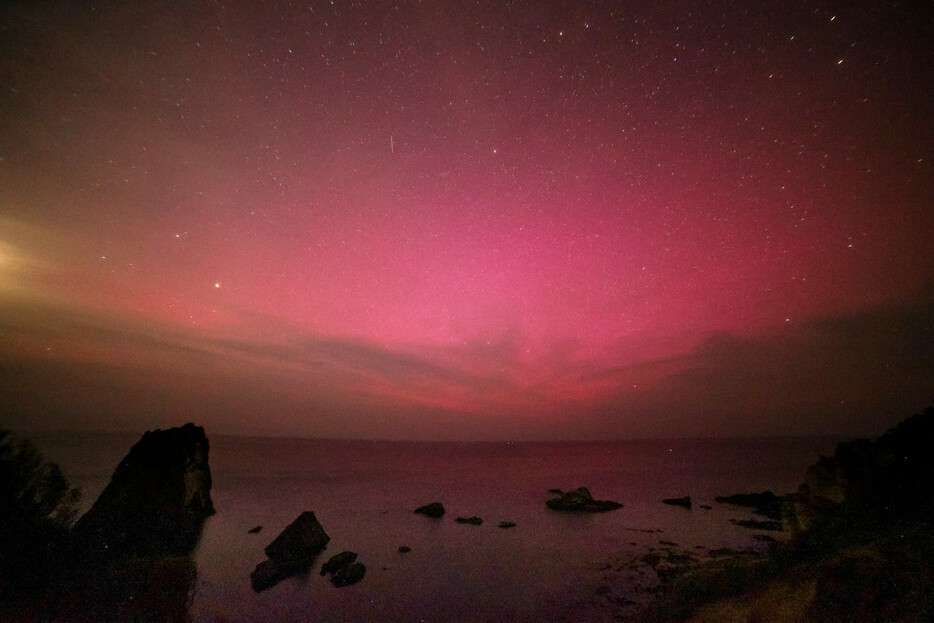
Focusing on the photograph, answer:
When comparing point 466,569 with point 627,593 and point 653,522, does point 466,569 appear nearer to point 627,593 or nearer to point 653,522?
point 627,593

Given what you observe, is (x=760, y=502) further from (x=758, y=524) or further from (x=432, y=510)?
(x=432, y=510)

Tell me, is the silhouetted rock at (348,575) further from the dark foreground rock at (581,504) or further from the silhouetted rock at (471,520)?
the dark foreground rock at (581,504)

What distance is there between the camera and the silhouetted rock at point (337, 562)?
87.6ft

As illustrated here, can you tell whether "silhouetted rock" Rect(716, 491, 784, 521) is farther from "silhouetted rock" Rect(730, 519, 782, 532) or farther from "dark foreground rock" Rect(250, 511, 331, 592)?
"dark foreground rock" Rect(250, 511, 331, 592)

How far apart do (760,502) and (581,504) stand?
25.2 meters

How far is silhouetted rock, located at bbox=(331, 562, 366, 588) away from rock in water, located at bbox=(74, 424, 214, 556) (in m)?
13.7

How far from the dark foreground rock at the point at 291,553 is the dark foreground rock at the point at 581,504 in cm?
3358

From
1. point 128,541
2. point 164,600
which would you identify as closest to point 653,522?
point 164,600

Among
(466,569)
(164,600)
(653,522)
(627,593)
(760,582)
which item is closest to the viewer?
(760,582)

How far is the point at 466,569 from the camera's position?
91.6ft

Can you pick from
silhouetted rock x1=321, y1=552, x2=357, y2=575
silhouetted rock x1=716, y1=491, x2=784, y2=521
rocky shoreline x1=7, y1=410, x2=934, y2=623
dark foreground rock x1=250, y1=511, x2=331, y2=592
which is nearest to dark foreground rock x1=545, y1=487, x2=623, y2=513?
rocky shoreline x1=7, y1=410, x2=934, y2=623

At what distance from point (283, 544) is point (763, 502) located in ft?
203

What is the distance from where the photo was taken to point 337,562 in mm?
27484

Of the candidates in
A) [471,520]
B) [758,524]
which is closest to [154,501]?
[471,520]
